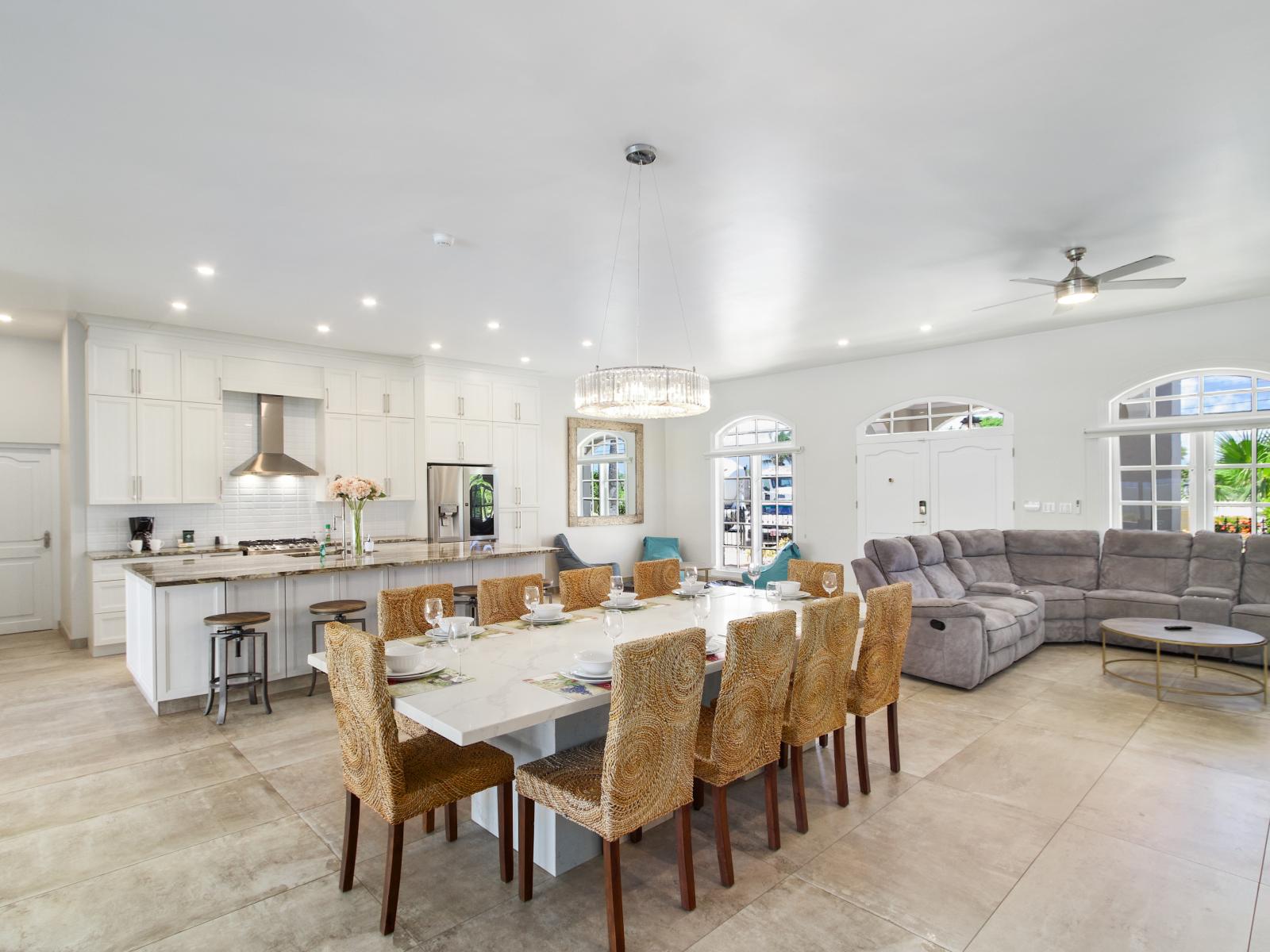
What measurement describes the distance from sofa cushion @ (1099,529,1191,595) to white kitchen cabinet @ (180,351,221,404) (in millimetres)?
7995

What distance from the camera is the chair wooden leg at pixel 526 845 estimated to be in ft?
7.31

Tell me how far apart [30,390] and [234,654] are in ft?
13.6

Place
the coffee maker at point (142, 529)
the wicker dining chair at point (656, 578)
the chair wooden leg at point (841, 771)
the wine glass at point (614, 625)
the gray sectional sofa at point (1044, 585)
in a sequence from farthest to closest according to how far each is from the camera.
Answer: the coffee maker at point (142, 529) → the gray sectional sofa at point (1044, 585) → the wicker dining chair at point (656, 578) → the chair wooden leg at point (841, 771) → the wine glass at point (614, 625)

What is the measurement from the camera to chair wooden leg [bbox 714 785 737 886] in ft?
7.59

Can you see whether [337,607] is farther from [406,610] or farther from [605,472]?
A: [605,472]

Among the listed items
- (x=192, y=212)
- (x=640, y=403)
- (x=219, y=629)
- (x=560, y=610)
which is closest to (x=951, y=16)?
(x=640, y=403)

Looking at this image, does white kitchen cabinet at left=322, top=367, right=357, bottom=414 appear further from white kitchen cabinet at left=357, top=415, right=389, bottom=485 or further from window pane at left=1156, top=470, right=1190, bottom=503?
window pane at left=1156, top=470, right=1190, bottom=503

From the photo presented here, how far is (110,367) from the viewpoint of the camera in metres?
5.61

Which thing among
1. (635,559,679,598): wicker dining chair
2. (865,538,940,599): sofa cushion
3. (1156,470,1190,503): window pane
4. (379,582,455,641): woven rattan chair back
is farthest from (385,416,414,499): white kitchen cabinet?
(1156,470,1190,503): window pane

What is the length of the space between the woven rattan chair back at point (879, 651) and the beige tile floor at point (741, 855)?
406 millimetres

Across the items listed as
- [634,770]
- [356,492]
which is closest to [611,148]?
[634,770]

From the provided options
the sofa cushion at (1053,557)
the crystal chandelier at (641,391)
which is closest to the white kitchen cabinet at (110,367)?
the crystal chandelier at (641,391)

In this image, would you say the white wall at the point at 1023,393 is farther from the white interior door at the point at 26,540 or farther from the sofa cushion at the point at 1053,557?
the white interior door at the point at 26,540

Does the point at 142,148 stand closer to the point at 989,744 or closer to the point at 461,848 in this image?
the point at 461,848
